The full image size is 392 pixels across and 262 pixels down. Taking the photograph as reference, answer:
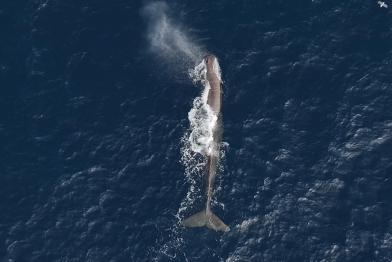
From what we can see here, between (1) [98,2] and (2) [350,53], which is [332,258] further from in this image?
(1) [98,2]

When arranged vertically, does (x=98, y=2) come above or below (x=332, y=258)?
above

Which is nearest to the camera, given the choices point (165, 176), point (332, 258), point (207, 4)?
point (332, 258)

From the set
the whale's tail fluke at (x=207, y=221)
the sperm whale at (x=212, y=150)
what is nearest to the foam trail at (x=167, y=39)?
the sperm whale at (x=212, y=150)

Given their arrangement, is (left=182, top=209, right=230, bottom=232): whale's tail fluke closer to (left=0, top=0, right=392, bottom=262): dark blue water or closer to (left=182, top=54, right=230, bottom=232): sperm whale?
(left=182, top=54, right=230, bottom=232): sperm whale

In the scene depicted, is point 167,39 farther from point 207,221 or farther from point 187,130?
point 207,221

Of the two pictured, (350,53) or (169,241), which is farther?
(350,53)

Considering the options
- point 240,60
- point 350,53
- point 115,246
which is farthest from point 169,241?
point 350,53
